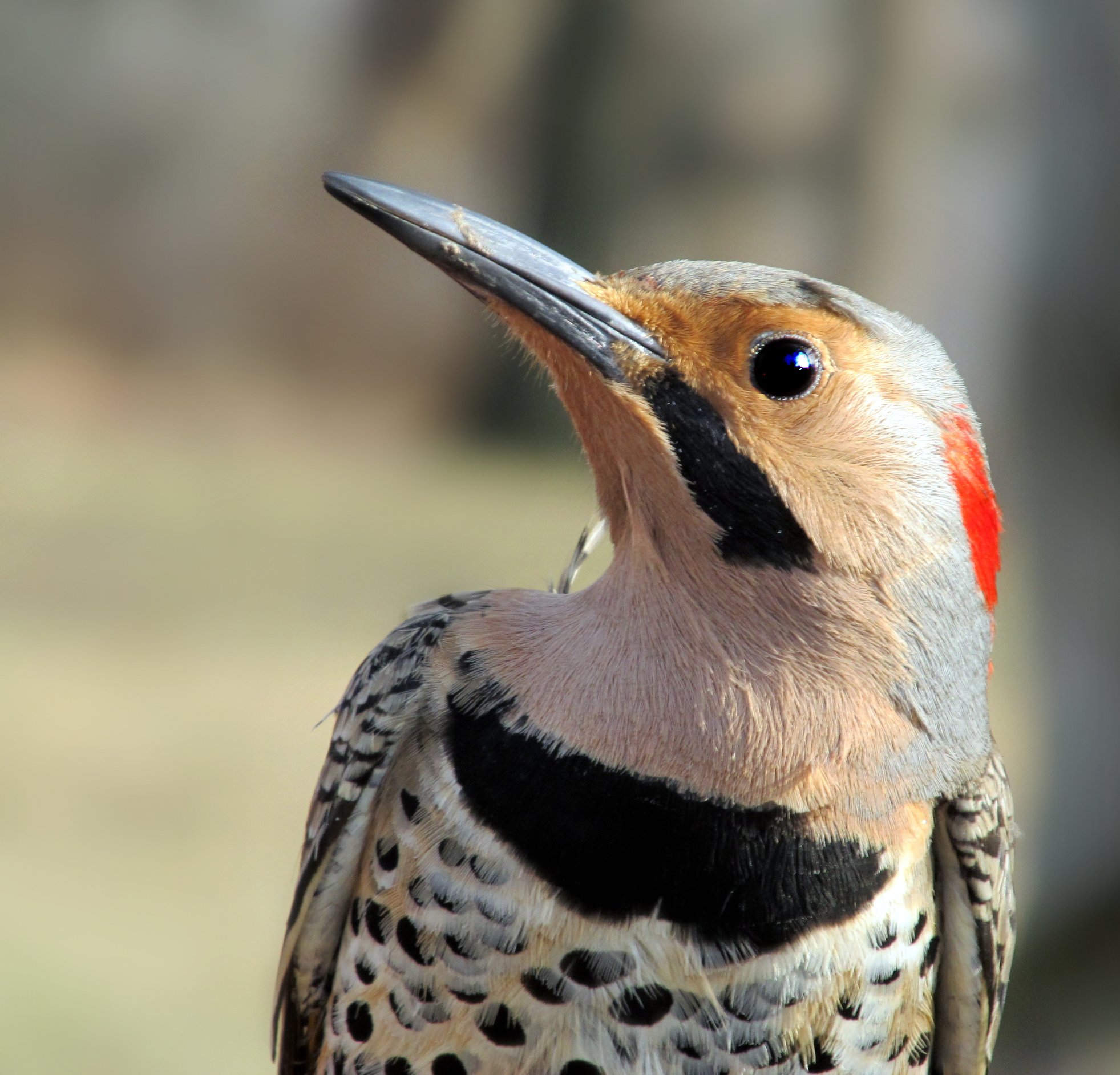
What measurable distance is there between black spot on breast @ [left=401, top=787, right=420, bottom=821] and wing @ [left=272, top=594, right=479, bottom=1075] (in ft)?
0.23

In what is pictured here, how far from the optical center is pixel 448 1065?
212cm

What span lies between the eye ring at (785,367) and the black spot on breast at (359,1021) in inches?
51.2

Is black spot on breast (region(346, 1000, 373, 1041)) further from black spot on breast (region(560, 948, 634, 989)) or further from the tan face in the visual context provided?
the tan face

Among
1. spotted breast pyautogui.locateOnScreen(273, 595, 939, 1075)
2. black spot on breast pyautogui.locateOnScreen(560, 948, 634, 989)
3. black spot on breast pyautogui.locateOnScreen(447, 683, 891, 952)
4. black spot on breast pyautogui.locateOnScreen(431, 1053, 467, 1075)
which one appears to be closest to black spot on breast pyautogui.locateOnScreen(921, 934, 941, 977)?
spotted breast pyautogui.locateOnScreen(273, 595, 939, 1075)

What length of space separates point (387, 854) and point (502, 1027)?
36 cm

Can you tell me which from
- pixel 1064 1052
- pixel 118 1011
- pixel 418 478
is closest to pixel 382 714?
pixel 118 1011

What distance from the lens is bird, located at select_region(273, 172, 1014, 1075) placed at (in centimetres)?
190

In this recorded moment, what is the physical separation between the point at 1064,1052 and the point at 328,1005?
463cm

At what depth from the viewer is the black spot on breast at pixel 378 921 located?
218cm

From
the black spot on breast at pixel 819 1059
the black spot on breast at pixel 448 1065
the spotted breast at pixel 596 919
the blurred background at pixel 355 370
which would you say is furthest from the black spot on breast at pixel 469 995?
the blurred background at pixel 355 370

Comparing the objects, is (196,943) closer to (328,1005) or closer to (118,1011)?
(118,1011)

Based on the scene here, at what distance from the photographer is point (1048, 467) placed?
7.53 metres

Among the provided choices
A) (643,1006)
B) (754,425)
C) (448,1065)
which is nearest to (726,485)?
(754,425)

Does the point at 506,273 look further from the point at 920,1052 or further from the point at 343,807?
the point at 920,1052
